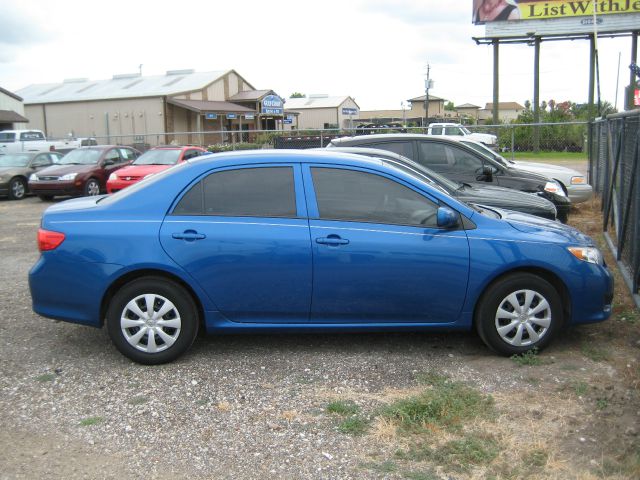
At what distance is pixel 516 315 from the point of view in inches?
200

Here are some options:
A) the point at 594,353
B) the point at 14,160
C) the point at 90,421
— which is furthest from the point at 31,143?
the point at 594,353

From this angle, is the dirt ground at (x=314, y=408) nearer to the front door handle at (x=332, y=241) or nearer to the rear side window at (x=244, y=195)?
the front door handle at (x=332, y=241)

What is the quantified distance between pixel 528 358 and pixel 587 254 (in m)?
0.98

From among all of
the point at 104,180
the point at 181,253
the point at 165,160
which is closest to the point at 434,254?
the point at 181,253

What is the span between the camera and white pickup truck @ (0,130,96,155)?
27.1m

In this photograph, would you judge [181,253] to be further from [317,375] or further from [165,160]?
[165,160]

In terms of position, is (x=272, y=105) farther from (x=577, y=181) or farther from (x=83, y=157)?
(x=577, y=181)

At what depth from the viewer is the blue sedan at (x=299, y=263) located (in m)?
4.94

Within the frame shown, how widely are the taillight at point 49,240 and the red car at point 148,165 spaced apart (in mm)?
10467

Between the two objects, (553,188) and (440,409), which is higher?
(553,188)

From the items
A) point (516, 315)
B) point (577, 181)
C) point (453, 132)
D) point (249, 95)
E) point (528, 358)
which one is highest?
point (249, 95)

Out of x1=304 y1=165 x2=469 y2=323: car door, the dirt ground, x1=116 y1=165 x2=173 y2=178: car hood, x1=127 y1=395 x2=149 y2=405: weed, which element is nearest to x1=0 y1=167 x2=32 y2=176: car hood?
x1=116 y1=165 x2=173 y2=178: car hood

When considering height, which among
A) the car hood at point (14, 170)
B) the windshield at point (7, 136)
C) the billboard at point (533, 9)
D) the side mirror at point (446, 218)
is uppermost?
the billboard at point (533, 9)

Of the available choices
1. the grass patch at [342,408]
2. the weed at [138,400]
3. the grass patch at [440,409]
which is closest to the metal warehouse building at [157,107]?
the weed at [138,400]
